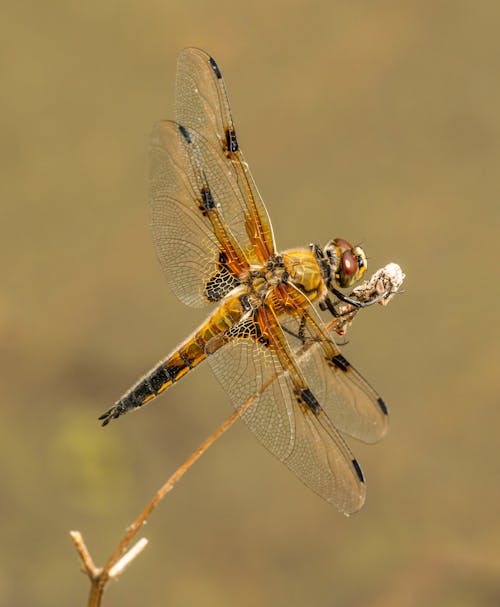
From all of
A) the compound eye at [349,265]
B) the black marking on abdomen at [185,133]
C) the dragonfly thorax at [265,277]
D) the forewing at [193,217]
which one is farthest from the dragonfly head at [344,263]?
the black marking on abdomen at [185,133]

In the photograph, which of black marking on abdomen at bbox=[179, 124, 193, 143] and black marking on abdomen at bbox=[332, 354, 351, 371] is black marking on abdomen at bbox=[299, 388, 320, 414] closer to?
black marking on abdomen at bbox=[332, 354, 351, 371]

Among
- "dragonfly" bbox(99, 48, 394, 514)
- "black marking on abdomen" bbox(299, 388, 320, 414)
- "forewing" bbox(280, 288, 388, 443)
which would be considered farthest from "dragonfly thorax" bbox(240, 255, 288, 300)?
"black marking on abdomen" bbox(299, 388, 320, 414)

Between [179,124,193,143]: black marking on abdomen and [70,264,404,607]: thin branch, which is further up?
[179,124,193,143]: black marking on abdomen

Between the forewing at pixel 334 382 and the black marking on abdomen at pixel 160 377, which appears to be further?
the black marking on abdomen at pixel 160 377

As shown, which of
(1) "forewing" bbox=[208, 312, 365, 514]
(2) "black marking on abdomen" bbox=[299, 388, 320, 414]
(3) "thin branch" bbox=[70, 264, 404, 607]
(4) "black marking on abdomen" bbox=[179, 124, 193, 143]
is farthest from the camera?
(4) "black marking on abdomen" bbox=[179, 124, 193, 143]

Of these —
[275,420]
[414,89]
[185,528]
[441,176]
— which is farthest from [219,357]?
[414,89]

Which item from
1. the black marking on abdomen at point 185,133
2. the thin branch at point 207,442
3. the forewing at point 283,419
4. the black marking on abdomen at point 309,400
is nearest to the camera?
the thin branch at point 207,442

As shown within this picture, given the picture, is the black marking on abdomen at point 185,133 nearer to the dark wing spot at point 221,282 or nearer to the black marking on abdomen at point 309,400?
the dark wing spot at point 221,282

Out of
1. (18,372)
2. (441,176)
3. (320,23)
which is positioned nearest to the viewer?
(18,372)

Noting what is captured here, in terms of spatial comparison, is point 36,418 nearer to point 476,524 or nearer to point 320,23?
point 476,524
